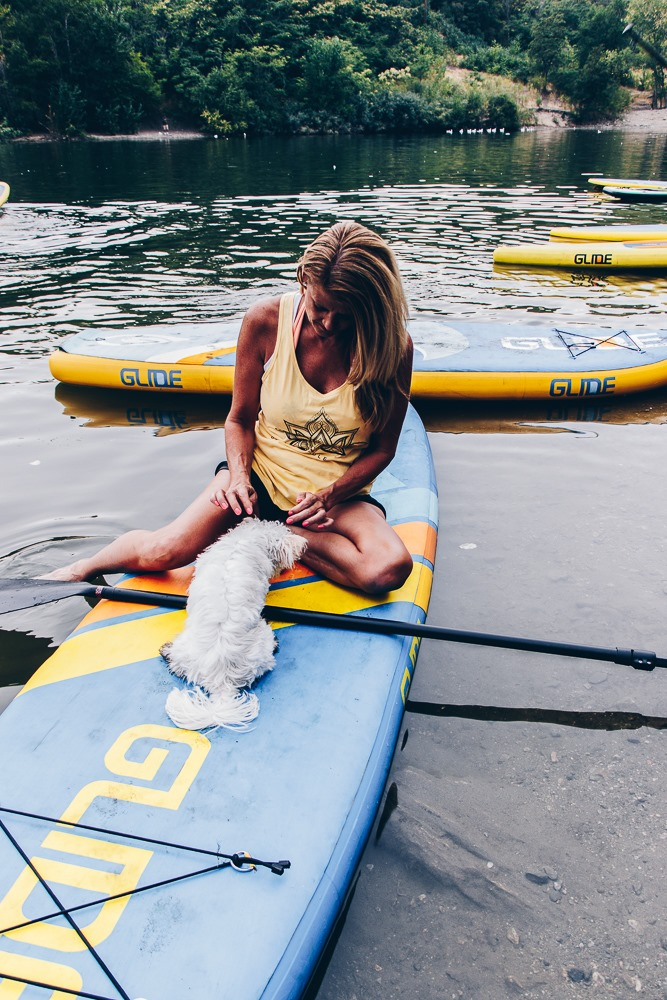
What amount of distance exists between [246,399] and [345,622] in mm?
1077

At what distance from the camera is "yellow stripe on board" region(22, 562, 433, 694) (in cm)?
240

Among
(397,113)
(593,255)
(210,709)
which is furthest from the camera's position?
(397,113)

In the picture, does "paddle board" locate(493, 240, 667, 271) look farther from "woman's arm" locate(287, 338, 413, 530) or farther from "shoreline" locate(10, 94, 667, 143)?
"shoreline" locate(10, 94, 667, 143)

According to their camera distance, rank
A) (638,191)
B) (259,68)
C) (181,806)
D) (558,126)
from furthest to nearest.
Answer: (558,126), (259,68), (638,191), (181,806)

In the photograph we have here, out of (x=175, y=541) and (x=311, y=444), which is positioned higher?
(x=311, y=444)

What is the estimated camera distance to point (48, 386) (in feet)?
18.7

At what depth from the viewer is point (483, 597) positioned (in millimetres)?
3295

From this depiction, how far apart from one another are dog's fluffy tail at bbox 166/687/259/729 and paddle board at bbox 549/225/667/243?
31.9 ft

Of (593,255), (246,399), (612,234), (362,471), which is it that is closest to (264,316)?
(246,399)

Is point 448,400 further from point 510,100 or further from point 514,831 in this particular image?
point 510,100

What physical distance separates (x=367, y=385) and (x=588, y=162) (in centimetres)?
2339

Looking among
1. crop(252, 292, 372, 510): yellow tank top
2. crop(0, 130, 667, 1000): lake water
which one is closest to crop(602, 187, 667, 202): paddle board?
crop(0, 130, 667, 1000): lake water

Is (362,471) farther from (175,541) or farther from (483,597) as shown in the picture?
(483,597)

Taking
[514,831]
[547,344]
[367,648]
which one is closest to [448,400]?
[547,344]
